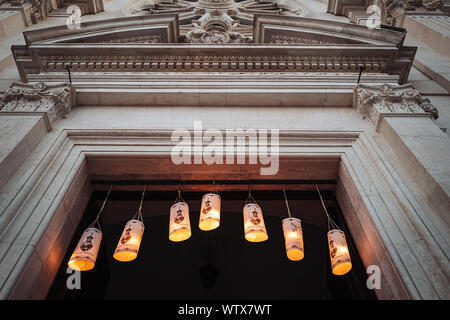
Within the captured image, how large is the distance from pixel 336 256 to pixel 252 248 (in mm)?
4630

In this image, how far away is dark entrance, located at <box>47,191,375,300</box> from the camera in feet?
20.3

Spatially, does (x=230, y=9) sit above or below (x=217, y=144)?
above

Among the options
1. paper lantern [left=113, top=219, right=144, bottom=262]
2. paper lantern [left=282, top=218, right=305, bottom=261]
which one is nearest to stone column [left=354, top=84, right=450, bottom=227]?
paper lantern [left=282, top=218, right=305, bottom=261]

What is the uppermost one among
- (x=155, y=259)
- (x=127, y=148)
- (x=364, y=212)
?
(x=127, y=148)


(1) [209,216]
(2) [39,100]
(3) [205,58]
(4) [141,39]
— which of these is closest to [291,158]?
(1) [209,216]

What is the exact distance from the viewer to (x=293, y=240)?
Answer: 464cm

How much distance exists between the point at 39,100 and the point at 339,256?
5.79 m

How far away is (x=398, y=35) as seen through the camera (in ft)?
24.7

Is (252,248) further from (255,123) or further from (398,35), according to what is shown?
(398,35)

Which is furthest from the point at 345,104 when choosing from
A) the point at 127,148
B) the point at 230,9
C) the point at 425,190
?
the point at 230,9

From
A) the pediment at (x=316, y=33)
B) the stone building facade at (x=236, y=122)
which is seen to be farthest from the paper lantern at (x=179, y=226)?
the pediment at (x=316, y=33)

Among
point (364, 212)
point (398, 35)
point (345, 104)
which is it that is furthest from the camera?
point (398, 35)

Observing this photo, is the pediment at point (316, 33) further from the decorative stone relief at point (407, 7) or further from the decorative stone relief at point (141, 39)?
the decorative stone relief at point (407, 7)

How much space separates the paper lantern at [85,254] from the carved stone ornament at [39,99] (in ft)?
8.07
